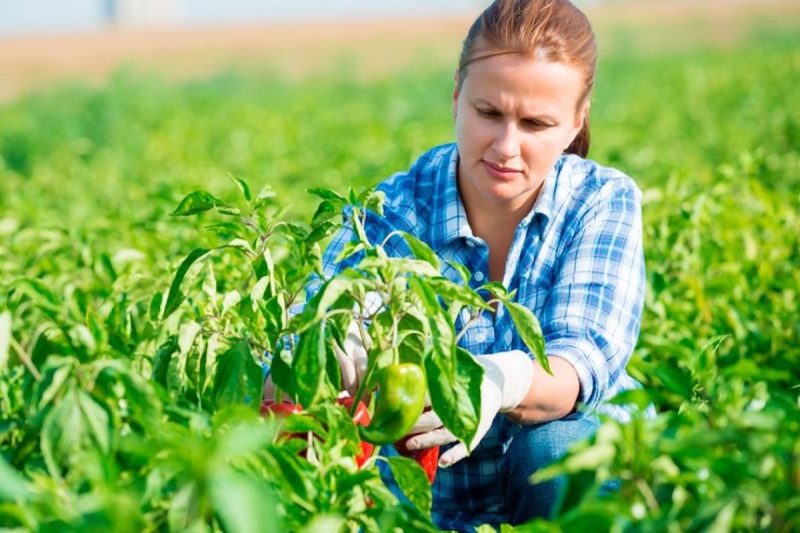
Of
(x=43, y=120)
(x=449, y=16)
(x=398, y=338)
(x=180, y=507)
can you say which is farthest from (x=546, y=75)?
(x=449, y=16)

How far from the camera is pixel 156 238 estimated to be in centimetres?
340

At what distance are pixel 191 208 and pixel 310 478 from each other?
0.56 metres

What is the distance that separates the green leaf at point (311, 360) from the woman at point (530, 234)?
1.68ft

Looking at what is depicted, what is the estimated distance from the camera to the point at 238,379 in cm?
166

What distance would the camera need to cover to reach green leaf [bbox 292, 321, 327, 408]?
1547 mm

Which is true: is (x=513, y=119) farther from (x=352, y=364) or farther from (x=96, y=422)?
(x=96, y=422)

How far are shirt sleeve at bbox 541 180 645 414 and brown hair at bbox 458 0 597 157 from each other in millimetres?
265

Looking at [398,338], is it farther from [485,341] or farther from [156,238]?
[156,238]

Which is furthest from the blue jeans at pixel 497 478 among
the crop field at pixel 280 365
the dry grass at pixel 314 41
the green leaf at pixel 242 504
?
the dry grass at pixel 314 41

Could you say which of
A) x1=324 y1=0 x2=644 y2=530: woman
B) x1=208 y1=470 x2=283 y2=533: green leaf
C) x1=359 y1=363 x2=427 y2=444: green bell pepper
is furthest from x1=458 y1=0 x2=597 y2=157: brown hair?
x1=208 y1=470 x2=283 y2=533: green leaf

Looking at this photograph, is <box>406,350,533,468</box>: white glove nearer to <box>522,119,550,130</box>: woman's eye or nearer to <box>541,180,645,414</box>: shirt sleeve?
<box>541,180,645,414</box>: shirt sleeve

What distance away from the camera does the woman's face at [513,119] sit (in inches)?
89.0

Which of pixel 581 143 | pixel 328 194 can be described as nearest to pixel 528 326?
pixel 328 194

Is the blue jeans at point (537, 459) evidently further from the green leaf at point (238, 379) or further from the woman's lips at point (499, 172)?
the green leaf at point (238, 379)
